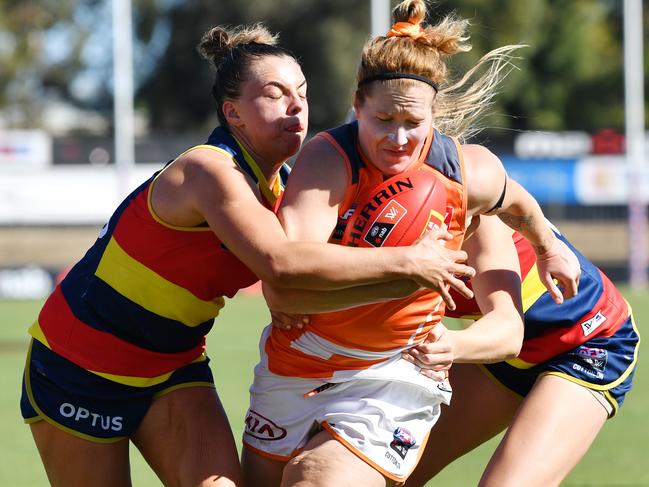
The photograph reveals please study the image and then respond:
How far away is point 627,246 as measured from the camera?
19375 millimetres

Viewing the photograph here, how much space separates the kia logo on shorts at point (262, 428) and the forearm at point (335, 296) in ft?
1.54

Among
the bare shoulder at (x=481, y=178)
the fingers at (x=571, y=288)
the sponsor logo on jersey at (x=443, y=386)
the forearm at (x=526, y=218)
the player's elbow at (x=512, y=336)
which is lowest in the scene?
the sponsor logo on jersey at (x=443, y=386)

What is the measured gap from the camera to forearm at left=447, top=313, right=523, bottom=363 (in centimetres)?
369

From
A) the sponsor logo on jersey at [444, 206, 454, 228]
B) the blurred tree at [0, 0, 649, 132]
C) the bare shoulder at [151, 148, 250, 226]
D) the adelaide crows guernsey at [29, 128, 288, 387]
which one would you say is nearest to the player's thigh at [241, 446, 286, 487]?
the adelaide crows guernsey at [29, 128, 288, 387]

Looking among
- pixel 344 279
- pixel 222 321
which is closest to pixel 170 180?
pixel 344 279

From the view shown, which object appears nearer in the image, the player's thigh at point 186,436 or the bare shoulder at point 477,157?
the bare shoulder at point 477,157

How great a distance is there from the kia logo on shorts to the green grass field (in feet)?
8.75

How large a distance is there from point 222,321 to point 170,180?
10.7 m

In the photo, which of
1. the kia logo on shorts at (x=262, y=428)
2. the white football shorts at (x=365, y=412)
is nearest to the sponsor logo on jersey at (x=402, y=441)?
the white football shorts at (x=365, y=412)

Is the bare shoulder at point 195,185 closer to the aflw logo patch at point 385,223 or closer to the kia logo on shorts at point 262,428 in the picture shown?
the aflw logo patch at point 385,223

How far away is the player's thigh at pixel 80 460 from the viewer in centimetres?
419

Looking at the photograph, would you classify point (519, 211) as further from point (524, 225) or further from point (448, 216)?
point (448, 216)

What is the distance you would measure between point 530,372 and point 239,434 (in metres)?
3.53

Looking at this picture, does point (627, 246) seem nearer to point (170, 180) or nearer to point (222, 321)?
point (222, 321)
